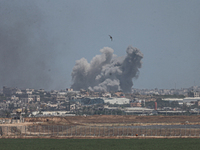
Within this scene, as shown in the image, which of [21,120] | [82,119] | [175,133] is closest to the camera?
[175,133]

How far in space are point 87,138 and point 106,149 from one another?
75.7ft

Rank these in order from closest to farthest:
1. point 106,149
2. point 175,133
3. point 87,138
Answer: point 106,149 → point 87,138 → point 175,133

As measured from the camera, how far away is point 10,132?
306ft

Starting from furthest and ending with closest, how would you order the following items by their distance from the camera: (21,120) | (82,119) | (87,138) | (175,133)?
(82,119) → (21,120) → (175,133) → (87,138)

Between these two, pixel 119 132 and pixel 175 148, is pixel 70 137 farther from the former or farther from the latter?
pixel 175 148

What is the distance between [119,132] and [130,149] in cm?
3412

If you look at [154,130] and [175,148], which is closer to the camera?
[175,148]

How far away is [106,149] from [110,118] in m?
130

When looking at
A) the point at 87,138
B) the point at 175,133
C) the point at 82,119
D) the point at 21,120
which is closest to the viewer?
the point at 87,138

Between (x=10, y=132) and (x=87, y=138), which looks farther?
(x=10, y=132)

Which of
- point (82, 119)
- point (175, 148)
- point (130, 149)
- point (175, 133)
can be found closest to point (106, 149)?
point (130, 149)

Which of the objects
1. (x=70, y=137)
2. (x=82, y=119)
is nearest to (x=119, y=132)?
(x=70, y=137)

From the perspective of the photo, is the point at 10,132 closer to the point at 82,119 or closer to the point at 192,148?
the point at 192,148

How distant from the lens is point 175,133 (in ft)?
296
